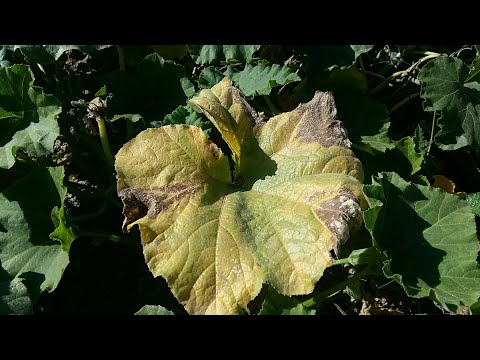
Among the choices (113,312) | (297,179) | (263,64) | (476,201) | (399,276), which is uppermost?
(263,64)

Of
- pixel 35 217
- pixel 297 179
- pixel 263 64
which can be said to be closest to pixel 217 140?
pixel 263 64

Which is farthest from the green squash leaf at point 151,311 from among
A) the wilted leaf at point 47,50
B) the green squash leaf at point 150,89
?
the wilted leaf at point 47,50

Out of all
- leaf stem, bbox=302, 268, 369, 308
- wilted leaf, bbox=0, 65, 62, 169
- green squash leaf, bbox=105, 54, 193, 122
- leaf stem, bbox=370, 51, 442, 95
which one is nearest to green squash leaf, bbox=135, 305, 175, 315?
leaf stem, bbox=302, 268, 369, 308

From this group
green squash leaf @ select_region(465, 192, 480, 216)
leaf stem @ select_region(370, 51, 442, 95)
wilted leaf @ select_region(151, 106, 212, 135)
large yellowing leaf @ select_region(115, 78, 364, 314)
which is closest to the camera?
large yellowing leaf @ select_region(115, 78, 364, 314)

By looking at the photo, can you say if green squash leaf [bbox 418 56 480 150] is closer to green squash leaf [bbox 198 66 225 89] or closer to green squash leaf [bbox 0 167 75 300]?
green squash leaf [bbox 198 66 225 89]

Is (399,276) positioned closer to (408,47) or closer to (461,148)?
(461,148)

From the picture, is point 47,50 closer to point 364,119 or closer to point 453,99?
point 364,119
